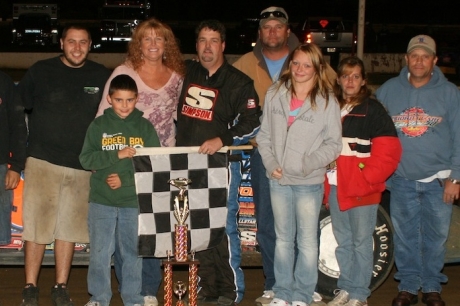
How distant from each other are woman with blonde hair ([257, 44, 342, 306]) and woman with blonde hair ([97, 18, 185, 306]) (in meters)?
0.70

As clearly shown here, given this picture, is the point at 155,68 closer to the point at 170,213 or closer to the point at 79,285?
the point at 170,213

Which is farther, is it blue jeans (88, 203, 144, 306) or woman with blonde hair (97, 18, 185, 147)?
woman with blonde hair (97, 18, 185, 147)

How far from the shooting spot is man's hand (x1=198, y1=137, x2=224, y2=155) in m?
5.25

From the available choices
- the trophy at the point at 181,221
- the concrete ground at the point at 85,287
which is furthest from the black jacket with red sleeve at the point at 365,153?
the trophy at the point at 181,221

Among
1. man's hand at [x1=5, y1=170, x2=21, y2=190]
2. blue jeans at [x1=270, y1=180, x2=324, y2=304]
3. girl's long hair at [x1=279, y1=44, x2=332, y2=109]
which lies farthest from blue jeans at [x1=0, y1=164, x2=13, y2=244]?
girl's long hair at [x1=279, y1=44, x2=332, y2=109]

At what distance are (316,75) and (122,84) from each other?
53.8 inches

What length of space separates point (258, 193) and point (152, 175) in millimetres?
862

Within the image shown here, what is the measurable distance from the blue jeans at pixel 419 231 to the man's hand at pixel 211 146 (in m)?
1.45

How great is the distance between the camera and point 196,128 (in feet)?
17.9

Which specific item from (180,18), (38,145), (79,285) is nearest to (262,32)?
(38,145)

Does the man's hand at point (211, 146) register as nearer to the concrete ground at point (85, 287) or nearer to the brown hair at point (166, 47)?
the brown hair at point (166, 47)

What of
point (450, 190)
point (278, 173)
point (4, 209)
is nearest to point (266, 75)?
point (278, 173)

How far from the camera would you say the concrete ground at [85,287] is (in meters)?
5.85

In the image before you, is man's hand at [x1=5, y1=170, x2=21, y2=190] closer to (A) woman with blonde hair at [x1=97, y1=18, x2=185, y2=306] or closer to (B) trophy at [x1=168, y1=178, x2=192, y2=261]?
(A) woman with blonde hair at [x1=97, y1=18, x2=185, y2=306]
